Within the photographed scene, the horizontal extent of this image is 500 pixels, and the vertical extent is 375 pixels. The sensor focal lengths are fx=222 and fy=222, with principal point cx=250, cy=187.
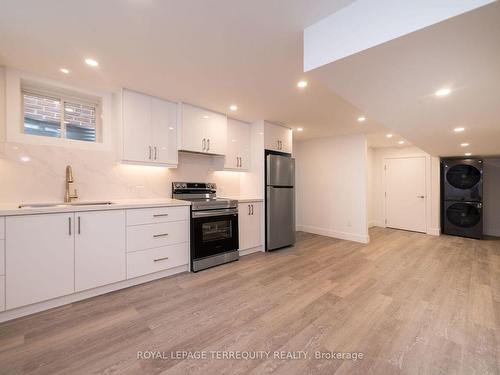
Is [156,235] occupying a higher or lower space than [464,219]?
higher

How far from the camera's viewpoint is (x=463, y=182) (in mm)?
5219

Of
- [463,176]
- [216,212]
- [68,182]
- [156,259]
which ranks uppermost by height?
[463,176]

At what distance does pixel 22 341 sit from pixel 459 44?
337 centimetres

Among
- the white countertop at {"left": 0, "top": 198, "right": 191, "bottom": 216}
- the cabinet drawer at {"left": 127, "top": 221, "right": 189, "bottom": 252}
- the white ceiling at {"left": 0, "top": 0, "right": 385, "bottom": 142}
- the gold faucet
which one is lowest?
the cabinet drawer at {"left": 127, "top": 221, "right": 189, "bottom": 252}

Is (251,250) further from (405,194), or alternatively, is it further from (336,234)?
(405,194)

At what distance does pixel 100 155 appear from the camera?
2.78 meters

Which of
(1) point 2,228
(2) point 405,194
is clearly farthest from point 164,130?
(2) point 405,194

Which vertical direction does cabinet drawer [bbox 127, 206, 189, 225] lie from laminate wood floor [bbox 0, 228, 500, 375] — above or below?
above

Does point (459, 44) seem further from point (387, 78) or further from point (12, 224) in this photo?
point (12, 224)

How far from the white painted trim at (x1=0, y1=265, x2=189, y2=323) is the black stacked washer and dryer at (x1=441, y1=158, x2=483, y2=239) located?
6.23 metres

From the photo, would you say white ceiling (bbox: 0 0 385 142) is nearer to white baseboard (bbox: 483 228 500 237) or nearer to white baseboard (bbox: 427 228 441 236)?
white baseboard (bbox: 427 228 441 236)

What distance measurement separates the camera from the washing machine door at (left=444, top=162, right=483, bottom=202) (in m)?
5.02

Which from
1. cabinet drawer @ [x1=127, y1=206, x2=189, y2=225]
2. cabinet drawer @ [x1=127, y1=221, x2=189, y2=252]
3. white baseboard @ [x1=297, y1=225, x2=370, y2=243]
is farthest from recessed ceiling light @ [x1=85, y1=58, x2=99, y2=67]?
white baseboard @ [x1=297, y1=225, x2=370, y2=243]

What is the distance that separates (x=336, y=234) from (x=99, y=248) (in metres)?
4.42
